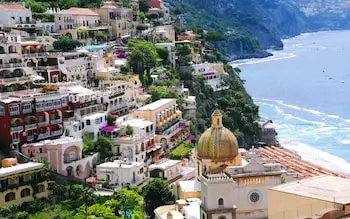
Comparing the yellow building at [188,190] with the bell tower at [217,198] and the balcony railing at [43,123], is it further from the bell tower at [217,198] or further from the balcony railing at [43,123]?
the balcony railing at [43,123]

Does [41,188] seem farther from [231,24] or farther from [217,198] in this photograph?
[231,24]

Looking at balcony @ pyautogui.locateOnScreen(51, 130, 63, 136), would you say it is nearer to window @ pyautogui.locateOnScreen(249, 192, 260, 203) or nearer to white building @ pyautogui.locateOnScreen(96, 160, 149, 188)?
white building @ pyautogui.locateOnScreen(96, 160, 149, 188)

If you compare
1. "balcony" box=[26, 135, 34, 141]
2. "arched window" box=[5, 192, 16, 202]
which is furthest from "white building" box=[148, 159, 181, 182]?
"arched window" box=[5, 192, 16, 202]

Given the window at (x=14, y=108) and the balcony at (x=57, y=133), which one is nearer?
the window at (x=14, y=108)

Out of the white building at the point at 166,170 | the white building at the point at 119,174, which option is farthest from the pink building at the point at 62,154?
the white building at the point at 166,170

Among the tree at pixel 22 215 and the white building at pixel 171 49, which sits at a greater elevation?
the white building at pixel 171 49

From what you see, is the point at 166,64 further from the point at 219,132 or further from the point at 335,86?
the point at 335,86

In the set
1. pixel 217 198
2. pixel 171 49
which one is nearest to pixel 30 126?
pixel 217 198
